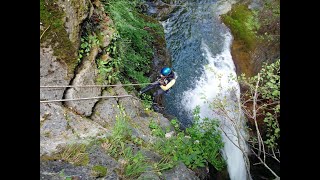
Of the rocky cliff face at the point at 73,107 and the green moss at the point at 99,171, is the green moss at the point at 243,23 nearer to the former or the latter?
the rocky cliff face at the point at 73,107

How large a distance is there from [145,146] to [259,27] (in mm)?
7595

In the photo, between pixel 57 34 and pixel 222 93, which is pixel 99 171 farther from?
pixel 222 93

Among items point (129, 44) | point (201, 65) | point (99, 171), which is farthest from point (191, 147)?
point (201, 65)

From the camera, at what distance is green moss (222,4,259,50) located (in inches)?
406

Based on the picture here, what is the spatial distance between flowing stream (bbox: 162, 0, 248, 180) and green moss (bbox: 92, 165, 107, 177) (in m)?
5.68

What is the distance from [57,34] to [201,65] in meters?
6.55

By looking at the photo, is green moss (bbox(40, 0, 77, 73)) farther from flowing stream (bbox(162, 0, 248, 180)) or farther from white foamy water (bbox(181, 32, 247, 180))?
white foamy water (bbox(181, 32, 247, 180))

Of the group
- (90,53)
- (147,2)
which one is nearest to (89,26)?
(90,53)

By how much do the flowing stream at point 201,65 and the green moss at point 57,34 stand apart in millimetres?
5028

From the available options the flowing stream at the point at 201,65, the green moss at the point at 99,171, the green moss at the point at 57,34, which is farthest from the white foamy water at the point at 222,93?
the green moss at the point at 99,171

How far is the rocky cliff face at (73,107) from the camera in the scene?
388 cm

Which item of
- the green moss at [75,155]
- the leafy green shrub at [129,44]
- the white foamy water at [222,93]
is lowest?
the white foamy water at [222,93]

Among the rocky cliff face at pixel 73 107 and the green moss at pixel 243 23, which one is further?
the green moss at pixel 243 23

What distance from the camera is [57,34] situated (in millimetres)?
4801
